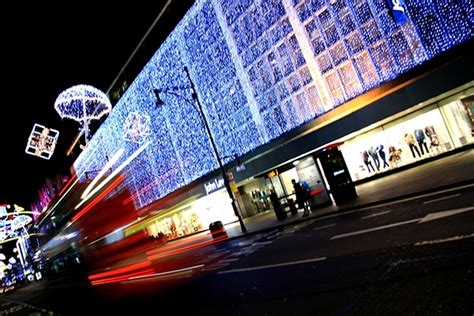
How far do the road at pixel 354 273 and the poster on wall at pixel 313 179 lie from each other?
5.05m

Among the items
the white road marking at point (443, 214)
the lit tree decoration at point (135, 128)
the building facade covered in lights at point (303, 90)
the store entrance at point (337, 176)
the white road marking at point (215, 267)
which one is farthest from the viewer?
the lit tree decoration at point (135, 128)

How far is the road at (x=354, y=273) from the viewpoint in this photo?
502 centimetres

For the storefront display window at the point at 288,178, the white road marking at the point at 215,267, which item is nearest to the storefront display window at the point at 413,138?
the storefront display window at the point at 288,178

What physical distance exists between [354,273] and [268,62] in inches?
789

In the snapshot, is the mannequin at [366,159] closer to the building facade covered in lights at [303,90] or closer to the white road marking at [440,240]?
the building facade covered in lights at [303,90]

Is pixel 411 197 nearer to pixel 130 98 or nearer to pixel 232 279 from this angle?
pixel 232 279

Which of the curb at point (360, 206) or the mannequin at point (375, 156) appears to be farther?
the mannequin at point (375, 156)

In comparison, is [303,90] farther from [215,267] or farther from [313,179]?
[215,267]

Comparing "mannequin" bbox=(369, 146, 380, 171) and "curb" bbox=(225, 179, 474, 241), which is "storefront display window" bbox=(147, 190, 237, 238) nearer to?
"curb" bbox=(225, 179, 474, 241)

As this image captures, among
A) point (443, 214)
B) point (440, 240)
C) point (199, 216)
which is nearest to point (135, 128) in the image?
point (199, 216)

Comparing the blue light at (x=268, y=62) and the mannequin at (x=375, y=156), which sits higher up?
the blue light at (x=268, y=62)

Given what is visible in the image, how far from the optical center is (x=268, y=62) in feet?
80.9

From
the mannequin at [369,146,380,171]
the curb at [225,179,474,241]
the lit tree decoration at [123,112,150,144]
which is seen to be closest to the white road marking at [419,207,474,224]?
the curb at [225,179,474,241]

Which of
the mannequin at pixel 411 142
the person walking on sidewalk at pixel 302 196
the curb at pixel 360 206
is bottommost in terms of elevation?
the curb at pixel 360 206
